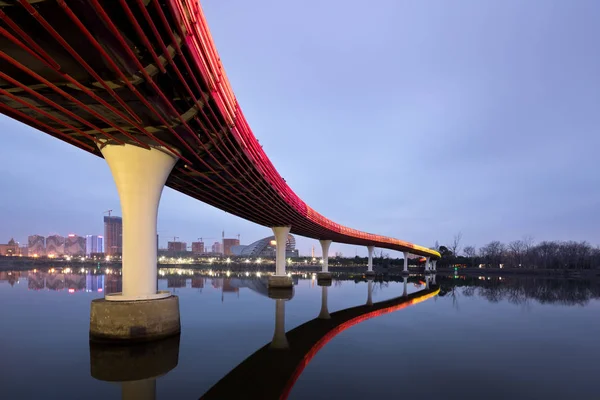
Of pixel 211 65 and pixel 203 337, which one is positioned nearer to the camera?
pixel 211 65

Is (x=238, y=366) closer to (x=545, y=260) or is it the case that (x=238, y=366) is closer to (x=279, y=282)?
(x=279, y=282)

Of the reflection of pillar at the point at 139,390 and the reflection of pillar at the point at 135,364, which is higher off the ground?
the reflection of pillar at the point at 139,390

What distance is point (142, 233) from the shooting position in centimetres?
1945

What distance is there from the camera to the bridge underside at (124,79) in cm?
919

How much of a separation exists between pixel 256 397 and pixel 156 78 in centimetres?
1104

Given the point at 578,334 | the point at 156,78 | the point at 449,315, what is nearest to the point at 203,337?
the point at 156,78

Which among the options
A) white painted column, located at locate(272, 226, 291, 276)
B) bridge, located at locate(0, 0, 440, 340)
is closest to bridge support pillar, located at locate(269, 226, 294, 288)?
white painted column, located at locate(272, 226, 291, 276)

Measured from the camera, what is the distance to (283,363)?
49.1ft

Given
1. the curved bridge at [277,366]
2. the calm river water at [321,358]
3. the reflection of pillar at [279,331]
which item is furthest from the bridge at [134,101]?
the curved bridge at [277,366]

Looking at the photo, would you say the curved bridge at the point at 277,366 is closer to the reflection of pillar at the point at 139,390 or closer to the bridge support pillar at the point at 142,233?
the reflection of pillar at the point at 139,390

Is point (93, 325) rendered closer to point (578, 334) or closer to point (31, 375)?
point (31, 375)

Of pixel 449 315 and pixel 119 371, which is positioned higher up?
pixel 119 371

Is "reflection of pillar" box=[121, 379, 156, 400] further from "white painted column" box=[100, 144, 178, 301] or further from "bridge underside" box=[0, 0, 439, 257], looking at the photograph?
"bridge underside" box=[0, 0, 439, 257]

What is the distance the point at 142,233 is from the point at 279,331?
9.74 meters
